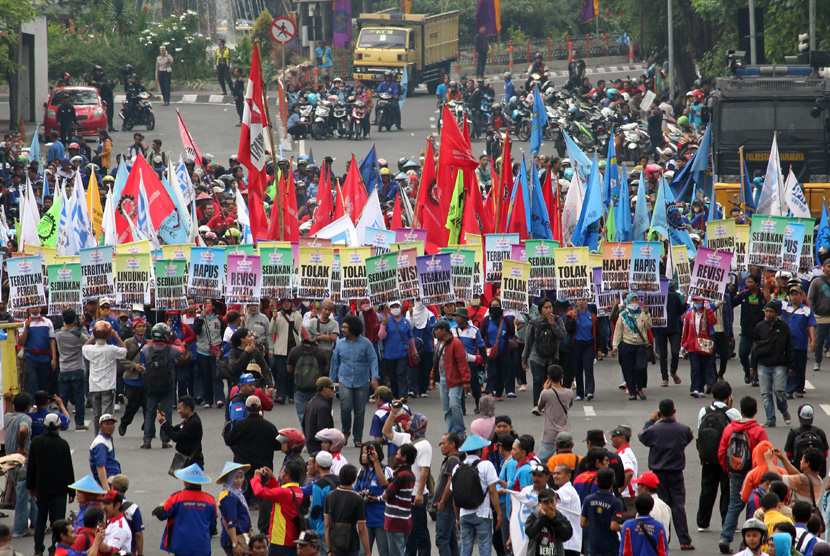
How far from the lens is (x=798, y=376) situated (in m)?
16.6

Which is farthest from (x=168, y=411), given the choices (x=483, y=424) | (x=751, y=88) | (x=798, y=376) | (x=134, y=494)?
(x=751, y=88)

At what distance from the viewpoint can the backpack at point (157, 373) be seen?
15.2m

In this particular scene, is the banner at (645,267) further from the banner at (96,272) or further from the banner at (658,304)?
the banner at (96,272)

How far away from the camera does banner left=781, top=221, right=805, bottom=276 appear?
17.0m

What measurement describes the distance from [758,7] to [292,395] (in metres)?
22.7

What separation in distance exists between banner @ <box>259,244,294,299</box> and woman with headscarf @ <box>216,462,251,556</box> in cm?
610

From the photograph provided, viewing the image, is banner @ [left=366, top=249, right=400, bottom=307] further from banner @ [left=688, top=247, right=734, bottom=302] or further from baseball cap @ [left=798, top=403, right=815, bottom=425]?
baseball cap @ [left=798, top=403, right=815, bottom=425]

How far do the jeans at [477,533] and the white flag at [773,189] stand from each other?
10.2 metres

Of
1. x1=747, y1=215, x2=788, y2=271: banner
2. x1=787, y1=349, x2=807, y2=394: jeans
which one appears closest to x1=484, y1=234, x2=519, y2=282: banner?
x1=747, y1=215, x2=788, y2=271: banner

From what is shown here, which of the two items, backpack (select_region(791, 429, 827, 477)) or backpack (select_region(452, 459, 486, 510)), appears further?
backpack (select_region(791, 429, 827, 477))

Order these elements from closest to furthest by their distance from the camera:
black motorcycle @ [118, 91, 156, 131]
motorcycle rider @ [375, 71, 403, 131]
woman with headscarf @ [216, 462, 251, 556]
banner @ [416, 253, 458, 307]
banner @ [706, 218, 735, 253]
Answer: woman with headscarf @ [216, 462, 251, 556] < banner @ [416, 253, 458, 307] < banner @ [706, 218, 735, 253] < black motorcycle @ [118, 91, 156, 131] < motorcycle rider @ [375, 71, 403, 131]

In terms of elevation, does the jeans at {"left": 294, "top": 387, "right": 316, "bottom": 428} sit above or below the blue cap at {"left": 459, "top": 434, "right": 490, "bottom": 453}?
below

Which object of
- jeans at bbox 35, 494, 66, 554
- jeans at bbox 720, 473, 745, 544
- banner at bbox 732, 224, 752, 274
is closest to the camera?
jeans at bbox 720, 473, 745, 544

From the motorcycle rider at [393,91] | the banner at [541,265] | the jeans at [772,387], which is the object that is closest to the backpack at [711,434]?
the jeans at [772,387]
